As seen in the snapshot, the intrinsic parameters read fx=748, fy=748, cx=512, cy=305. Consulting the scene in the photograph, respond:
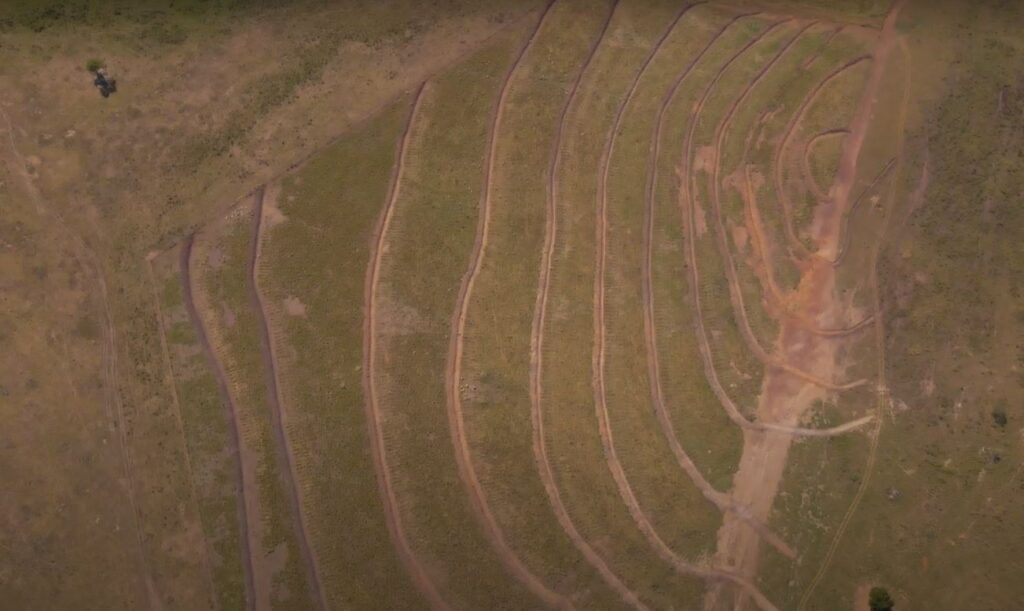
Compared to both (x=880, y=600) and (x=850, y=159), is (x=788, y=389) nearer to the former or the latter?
(x=880, y=600)

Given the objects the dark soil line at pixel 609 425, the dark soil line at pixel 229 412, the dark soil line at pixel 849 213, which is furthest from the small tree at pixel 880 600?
the dark soil line at pixel 229 412

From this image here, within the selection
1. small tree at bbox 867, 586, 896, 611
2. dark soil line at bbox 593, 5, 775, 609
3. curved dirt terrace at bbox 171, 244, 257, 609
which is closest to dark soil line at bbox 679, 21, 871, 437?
dark soil line at bbox 593, 5, 775, 609

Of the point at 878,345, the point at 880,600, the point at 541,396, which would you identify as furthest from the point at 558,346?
the point at 880,600

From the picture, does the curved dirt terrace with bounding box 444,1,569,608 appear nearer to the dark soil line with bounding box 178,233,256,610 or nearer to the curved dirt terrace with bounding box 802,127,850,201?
the dark soil line with bounding box 178,233,256,610

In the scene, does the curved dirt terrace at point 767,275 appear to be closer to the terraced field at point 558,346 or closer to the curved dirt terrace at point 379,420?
the terraced field at point 558,346

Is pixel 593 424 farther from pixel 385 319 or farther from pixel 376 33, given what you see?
pixel 376 33
